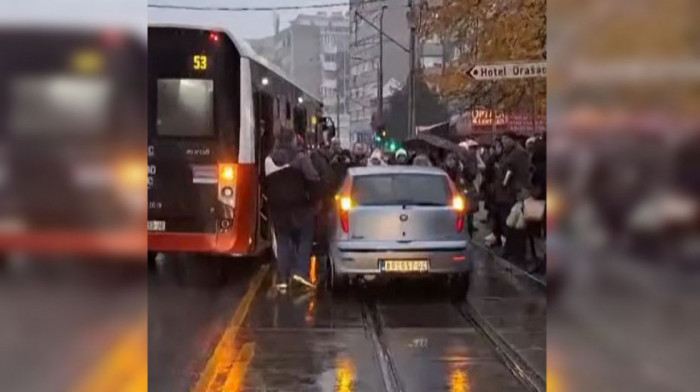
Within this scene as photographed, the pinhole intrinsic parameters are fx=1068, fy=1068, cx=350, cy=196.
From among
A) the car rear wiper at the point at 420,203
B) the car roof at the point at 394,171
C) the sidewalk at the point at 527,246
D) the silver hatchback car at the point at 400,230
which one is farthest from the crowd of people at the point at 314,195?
the car rear wiper at the point at 420,203

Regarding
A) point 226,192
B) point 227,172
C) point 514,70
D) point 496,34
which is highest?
point 496,34

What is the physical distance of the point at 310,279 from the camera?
13516 millimetres

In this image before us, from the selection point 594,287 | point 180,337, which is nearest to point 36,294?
point 594,287

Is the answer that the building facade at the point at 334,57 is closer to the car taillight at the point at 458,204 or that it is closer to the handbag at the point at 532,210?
the handbag at the point at 532,210

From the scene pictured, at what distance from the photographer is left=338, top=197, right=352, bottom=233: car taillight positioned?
11.9 m

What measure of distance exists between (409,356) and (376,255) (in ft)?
9.48

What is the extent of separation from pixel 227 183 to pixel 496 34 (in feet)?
24.9

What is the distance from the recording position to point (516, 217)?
1512cm

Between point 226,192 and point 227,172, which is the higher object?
point 227,172

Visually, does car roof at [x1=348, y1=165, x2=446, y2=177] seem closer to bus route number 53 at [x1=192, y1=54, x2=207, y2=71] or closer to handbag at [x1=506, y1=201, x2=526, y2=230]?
bus route number 53 at [x1=192, y1=54, x2=207, y2=71]

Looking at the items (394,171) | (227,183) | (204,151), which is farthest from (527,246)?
(204,151)

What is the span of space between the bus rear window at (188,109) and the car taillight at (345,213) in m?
2.00

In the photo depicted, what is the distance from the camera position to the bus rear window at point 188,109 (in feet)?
41.3

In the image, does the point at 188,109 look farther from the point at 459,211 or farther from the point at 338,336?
the point at 338,336
